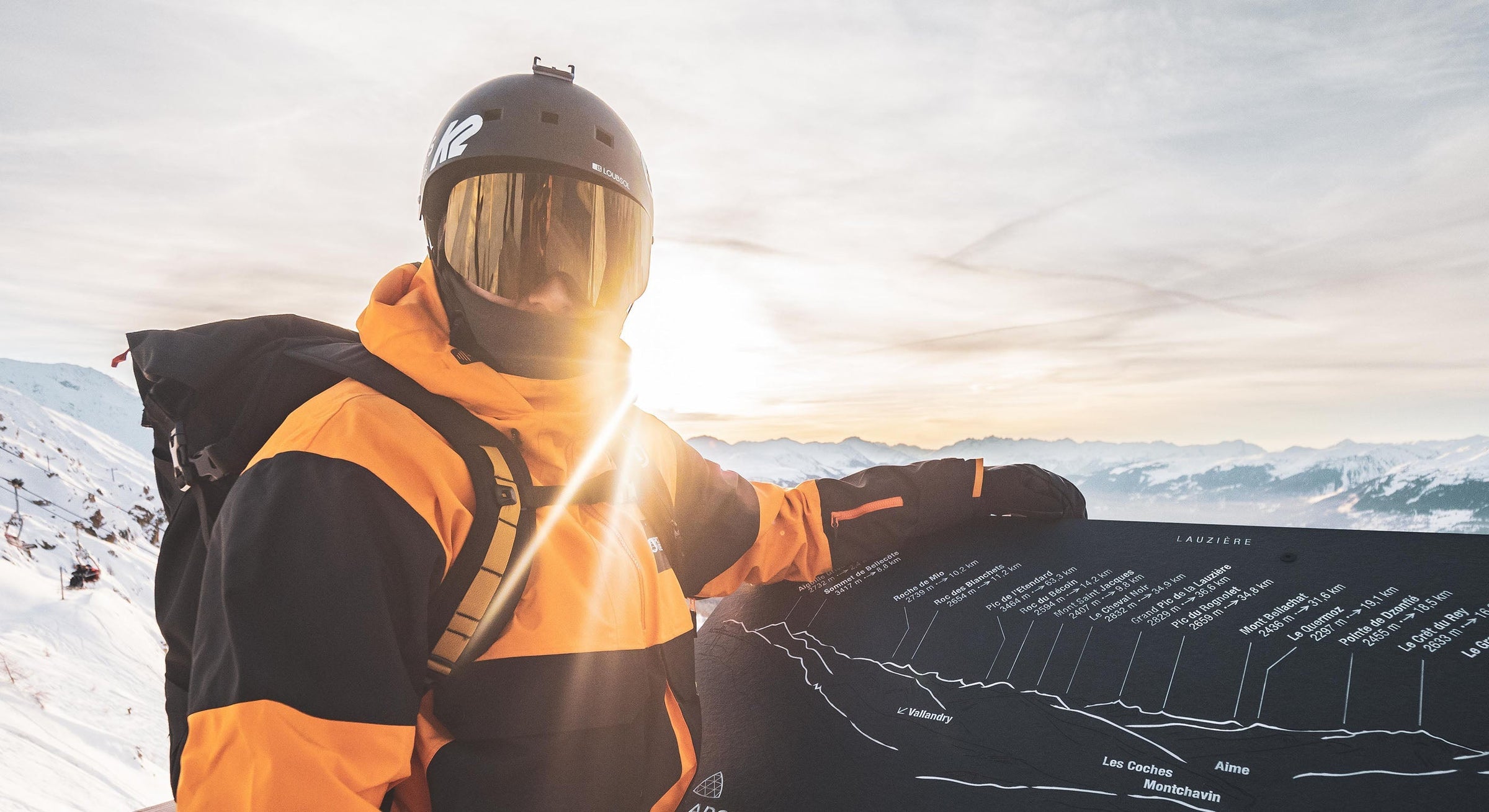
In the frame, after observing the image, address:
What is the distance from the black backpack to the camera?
182 centimetres

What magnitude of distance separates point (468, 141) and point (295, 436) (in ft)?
4.18

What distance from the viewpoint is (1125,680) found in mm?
2096

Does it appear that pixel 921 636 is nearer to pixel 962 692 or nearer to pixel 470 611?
pixel 962 692

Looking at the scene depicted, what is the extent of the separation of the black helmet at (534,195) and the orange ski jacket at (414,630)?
0.24 m

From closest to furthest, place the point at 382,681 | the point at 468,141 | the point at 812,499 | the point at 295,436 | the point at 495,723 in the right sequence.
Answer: the point at 382,681, the point at 295,436, the point at 495,723, the point at 468,141, the point at 812,499

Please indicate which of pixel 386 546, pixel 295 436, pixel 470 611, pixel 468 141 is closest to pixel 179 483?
pixel 295 436

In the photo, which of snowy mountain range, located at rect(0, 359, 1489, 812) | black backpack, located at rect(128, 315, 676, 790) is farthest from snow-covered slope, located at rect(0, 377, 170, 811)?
black backpack, located at rect(128, 315, 676, 790)

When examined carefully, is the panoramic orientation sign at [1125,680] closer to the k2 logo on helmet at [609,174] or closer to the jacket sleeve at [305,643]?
the jacket sleeve at [305,643]

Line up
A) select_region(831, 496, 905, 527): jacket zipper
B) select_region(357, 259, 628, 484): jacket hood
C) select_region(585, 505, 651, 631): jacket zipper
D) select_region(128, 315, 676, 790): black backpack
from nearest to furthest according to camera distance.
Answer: select_region(128, 315, 676, 790): black backpack → select_region(357, 259, 628, 484): jacket hood → select_region(585, 505, 651, 631): jacket zipper → select_region(831, 496, 905, 527): jacket zipper

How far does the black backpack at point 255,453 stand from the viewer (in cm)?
182

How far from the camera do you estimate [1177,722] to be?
190 cm

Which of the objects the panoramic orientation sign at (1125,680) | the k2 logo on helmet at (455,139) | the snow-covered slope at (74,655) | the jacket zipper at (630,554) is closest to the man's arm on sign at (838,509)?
the panoramic orientation sign at (1125,680)

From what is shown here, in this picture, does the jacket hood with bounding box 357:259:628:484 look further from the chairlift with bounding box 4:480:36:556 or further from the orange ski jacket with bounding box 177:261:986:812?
the chairlift with bounding box 4:480:36:556

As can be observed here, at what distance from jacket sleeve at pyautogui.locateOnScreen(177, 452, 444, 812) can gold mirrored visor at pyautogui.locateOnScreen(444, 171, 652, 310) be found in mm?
938
